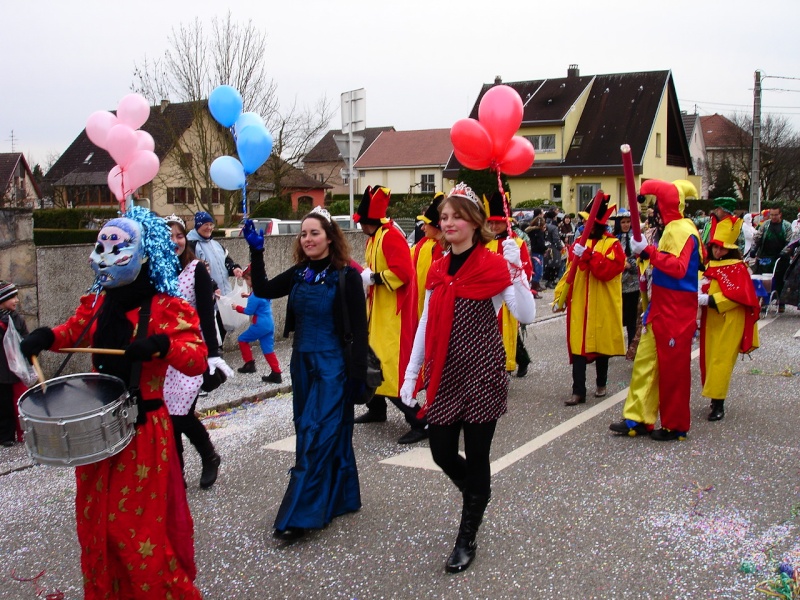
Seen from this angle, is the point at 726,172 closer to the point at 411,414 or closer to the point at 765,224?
the point at 765,224

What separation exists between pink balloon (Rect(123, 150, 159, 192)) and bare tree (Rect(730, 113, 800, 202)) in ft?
166

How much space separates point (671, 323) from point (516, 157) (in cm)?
173

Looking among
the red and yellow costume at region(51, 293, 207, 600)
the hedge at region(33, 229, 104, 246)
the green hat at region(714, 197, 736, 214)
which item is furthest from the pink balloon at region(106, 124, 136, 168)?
the hedge at region(33, 229, 104, 246)

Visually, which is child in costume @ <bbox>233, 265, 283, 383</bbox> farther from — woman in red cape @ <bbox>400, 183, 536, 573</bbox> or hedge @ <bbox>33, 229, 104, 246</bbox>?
hedge @ <bbox>33, 229, 104, 246</bbox>

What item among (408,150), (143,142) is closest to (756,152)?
(143,142)

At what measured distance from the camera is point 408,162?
57.7m

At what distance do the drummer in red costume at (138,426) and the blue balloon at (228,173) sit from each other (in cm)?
191

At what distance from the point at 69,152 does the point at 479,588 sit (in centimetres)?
4795

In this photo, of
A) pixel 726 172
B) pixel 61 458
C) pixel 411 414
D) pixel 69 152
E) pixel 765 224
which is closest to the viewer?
pixel 61 458

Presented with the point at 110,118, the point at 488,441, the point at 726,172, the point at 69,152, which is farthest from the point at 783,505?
the point at 726,172

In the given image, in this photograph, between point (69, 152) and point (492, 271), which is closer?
point (492, 271)

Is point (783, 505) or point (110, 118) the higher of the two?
point (110, 118)

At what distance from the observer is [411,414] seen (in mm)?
6250

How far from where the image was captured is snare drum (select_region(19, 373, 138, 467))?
117 inches
